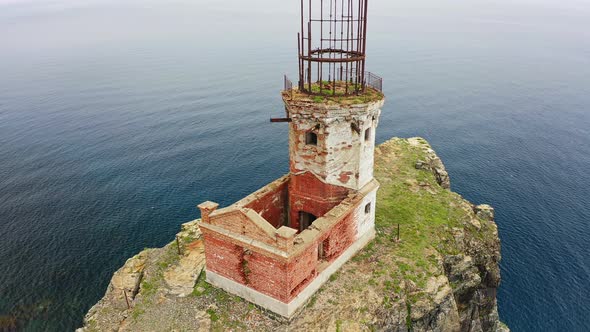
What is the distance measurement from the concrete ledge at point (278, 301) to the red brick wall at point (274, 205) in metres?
5.63

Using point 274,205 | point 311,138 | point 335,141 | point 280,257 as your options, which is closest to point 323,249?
point 280,257

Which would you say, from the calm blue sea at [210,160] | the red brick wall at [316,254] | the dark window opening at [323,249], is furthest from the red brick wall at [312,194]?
the calm blue sea at [210,160]

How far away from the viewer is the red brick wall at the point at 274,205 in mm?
29170

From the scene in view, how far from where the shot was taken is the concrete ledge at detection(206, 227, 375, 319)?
24.7 meters

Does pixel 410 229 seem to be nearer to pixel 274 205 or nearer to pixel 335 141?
pixel 274 205

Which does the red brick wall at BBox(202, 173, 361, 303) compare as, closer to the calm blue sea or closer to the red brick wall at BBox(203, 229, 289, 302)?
the red brick wall at BBox(203, 229, 289, 302)

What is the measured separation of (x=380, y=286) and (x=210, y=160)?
48483 mm

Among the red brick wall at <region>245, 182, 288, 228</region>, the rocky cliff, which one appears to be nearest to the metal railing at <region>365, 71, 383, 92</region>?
the red brick wall at <region>245, 182, 288, 228</region>

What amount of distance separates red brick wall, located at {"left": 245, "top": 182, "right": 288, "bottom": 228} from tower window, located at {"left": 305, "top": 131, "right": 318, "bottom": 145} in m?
5.45

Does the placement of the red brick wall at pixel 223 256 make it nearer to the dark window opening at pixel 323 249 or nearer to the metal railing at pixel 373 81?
the dark window opening at pixel 323 249

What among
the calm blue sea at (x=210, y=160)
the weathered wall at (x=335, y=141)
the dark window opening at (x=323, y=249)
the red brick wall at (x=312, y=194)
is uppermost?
the weathered wall at (x=335, y=141)

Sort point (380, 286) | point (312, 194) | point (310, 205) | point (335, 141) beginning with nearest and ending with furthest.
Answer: point (335, 141) < point (380, 286) < point (312, 194) < point (310, 205)

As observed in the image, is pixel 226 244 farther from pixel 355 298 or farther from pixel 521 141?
pixel 521 141

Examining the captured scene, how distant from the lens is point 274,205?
3081 cm
